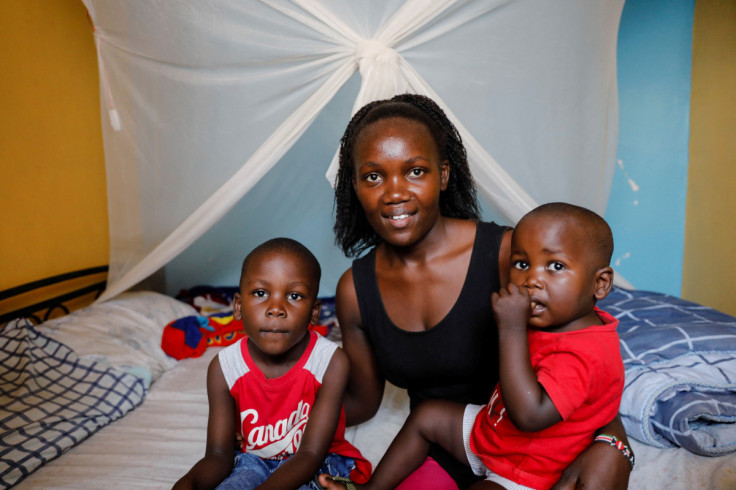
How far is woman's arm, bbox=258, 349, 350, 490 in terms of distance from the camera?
4.01 ft

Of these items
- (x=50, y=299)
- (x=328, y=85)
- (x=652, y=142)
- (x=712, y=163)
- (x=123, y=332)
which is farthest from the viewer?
(x=652, y=142)

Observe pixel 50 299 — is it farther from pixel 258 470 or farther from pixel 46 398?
pixel 258 470

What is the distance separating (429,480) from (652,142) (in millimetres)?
2751

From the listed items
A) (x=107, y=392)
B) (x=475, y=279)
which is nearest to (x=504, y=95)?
(x=475, y=279)

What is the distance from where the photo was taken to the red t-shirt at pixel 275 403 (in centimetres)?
138

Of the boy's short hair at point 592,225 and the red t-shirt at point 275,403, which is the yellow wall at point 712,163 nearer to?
the boy's short hair at point 592,225

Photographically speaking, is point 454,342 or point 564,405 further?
point 454,342

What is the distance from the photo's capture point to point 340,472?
1.37 m

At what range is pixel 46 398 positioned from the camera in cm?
194

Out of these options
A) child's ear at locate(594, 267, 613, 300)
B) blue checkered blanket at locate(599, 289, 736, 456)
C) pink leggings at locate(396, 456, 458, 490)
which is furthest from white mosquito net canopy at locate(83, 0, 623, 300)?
pink leggings at locate(396, 456, 458, 490)

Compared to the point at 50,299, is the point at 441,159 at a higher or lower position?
higher

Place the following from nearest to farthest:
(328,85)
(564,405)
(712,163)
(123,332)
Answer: (564,405), (328,85), (123,332), (712,163)

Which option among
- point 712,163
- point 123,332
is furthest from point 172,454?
point 712,163

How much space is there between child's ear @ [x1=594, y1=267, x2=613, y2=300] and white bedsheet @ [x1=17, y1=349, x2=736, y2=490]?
672 mm
